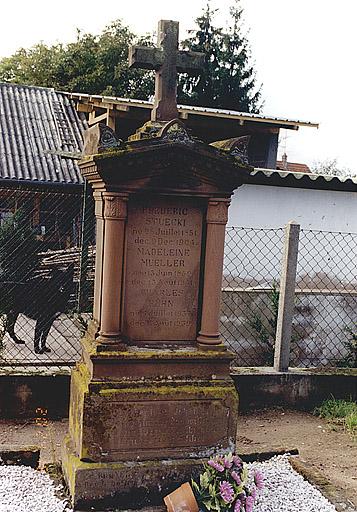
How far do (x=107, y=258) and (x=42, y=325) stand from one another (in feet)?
11.2

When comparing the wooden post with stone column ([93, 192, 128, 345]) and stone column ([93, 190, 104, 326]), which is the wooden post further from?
stone column ([93, 192, 128, 345])

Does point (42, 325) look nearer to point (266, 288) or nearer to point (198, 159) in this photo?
point (266, 288)

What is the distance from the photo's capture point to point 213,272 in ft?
13.3

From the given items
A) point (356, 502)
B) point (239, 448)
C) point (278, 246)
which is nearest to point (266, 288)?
point (278, 246)

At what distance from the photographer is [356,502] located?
414 centimetres

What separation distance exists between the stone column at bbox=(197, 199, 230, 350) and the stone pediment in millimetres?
131

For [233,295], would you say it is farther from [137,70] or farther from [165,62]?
[137,70]

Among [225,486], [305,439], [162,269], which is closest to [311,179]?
[305,439]

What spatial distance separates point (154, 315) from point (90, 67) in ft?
62.1

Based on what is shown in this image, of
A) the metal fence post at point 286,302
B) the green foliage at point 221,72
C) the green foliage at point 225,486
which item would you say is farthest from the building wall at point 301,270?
the green foliage at point 221,72

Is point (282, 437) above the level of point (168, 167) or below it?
below

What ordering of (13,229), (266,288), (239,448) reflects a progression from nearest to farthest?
(239,448) < (13,229) < (266,288)

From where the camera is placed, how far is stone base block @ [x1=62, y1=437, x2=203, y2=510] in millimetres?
3781

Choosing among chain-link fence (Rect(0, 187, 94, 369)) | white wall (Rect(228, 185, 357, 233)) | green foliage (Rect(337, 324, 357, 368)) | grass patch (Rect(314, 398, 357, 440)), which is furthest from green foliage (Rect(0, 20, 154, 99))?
grass patch (Rect(314, 398, 357, 440))
